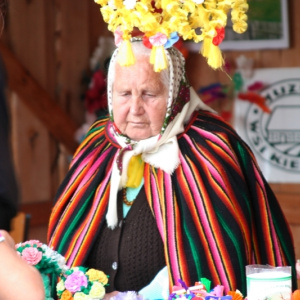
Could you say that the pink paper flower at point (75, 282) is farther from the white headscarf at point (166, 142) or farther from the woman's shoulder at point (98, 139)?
the woman's shoulder at point (98, 139)

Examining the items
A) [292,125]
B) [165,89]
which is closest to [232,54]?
[292,125]

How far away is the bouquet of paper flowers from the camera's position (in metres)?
2.81

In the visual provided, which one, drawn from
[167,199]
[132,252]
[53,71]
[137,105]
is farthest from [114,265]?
[53,71]

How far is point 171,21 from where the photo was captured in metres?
3.13

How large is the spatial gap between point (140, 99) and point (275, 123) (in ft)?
8.33

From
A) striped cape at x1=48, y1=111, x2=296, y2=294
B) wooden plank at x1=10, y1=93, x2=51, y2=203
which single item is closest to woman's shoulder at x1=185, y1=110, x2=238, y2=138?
striped cape at x1=48, y1=111, x2=296, y2=294

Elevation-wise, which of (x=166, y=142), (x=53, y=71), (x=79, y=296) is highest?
(x=53, y=71)

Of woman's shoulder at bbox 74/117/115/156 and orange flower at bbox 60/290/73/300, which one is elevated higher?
woman's shoulder at bbox 74/117/115/156

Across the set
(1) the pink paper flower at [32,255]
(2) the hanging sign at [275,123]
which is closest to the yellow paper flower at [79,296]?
Result: (1) the pink paper flower at [32,255]

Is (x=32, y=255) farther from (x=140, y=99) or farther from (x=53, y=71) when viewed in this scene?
(x=53, y=71)

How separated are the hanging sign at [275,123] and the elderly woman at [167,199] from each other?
89.6 inches

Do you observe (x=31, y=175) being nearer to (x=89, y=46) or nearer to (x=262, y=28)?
(x=89, y=46)

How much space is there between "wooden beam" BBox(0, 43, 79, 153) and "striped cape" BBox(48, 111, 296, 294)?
7.41ft

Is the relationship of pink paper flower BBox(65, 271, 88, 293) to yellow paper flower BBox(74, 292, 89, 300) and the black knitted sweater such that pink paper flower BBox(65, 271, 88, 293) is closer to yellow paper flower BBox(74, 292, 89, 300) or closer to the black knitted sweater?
yellow paper flower BBox(74, 292, 89, 300)
